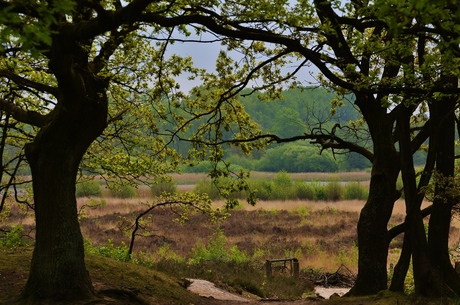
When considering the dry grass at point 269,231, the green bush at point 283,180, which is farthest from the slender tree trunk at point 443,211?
the green bush at point 283,180

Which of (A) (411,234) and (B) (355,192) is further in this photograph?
(B) (355,192)

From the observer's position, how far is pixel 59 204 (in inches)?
340

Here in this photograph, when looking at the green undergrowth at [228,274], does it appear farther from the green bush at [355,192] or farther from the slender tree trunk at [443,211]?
the green bush at [355,192]

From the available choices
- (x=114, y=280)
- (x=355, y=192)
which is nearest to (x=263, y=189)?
(x=355, y=192)

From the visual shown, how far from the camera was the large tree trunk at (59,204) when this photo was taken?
8.48 meters

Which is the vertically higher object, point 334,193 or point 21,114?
point 21,114

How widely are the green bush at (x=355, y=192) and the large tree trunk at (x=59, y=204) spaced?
4742 cm

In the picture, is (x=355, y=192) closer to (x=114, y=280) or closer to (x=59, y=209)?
(x=114, y=280)

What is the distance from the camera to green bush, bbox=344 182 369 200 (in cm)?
5388

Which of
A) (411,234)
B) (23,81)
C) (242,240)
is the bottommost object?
(242,240)

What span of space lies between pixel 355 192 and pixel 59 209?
48.2 metres

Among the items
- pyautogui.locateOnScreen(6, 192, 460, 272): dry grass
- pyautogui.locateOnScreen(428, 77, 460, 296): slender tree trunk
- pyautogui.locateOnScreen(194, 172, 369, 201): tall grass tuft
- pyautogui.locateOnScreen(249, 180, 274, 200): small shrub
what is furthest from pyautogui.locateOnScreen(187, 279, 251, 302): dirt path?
pyautogui.locateOnScreen(249, 180, 274, 200): small shrub

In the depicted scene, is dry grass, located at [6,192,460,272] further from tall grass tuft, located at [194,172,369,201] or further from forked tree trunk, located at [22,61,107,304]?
forked tree trunk, located at [22,61,107,304]

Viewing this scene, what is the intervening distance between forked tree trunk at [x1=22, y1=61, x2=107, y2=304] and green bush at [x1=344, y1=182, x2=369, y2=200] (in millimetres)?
47411
